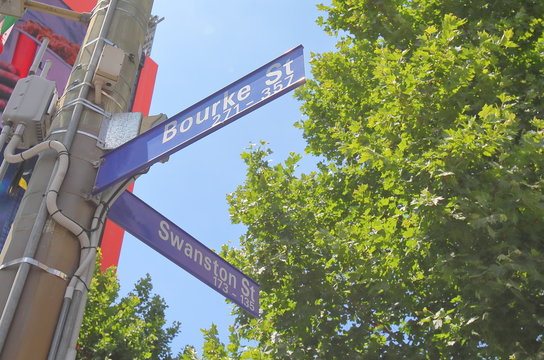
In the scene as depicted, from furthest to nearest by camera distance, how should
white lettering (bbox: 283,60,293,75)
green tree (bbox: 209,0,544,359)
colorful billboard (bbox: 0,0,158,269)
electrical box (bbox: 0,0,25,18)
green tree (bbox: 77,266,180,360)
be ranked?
colorful billboard (bbox: 0,0,158,269)
green tree (bbox: 77,266,180,360)
green tree (bbox: 209,0,544,359)
electrical box (bbox: 0,0,25,18)
white lettering (bbox: 283,60,293,75)

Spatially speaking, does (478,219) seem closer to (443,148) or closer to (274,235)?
(443,148)

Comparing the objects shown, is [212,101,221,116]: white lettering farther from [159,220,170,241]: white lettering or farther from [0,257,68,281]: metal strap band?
[0,257,68,281]: metal strap band

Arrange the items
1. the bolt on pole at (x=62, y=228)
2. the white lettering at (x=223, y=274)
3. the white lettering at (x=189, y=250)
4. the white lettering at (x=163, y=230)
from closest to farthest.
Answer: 1. the bolt on pole at (x=62, y=228)
2. the white lettering at (x=163, y=230)
3. the white lettering at (x=189, y=250)
4. the white lettering at (x=223, y=274)

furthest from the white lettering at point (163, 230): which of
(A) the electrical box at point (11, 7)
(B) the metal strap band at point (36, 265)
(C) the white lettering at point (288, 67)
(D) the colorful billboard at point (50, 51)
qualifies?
(D) the colorful billboard at point (50, 51)

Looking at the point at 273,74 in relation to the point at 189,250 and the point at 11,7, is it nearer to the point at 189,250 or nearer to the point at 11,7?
the point at 189,250

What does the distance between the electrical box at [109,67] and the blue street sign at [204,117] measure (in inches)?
19.4

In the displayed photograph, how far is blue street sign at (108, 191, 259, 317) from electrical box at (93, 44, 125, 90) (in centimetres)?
79

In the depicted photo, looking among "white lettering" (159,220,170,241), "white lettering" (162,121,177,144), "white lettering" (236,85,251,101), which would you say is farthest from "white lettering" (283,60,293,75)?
"white lettering" (159,220,170,241)

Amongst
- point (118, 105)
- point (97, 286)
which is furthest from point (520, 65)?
point (97, 286)

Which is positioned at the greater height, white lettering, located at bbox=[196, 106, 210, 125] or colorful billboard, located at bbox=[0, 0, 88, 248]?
colorful billboard, located at bbox=[0, 0, 88, 248]

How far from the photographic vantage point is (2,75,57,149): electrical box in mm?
3912

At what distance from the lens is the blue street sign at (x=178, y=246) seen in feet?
13.2

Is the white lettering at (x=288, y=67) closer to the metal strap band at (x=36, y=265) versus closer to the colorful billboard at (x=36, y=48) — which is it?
the metal strap band at (x=36, y=265)

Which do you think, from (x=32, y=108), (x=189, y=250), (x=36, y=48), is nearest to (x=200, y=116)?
(x=189, y=250)
